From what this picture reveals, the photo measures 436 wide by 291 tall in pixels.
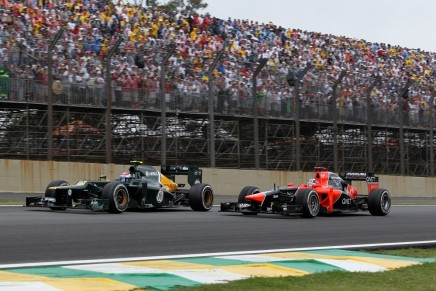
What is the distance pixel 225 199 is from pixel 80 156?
5068mm

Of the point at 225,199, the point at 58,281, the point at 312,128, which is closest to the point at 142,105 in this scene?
the point at 225,199

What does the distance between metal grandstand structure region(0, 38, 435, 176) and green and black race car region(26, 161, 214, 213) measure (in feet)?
18.1

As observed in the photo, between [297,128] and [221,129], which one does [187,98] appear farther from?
[297,128]

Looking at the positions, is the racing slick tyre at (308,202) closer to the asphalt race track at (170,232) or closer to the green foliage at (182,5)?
the asphalt race track at (170,232)

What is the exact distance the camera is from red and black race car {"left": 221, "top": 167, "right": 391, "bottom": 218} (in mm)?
18244

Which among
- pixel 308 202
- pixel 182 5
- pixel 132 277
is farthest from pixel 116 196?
pixel 182 5

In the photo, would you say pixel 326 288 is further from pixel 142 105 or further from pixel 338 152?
pixel 338 152

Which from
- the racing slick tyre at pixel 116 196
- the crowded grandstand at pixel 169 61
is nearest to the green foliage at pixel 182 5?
the crowded grandstand at pixel 169 61

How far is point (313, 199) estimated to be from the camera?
18547 millimetres

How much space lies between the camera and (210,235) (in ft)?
43.5

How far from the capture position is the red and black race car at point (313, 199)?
1824cm

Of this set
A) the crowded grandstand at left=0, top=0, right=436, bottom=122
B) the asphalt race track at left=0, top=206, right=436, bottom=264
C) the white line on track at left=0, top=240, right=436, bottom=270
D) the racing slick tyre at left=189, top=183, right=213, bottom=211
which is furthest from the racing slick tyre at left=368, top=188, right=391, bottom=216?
the crowded grandstand at left=0, top=0, right=436, bottom=122

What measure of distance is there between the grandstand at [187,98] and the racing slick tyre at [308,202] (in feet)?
29.8

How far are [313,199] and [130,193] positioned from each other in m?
4.22
